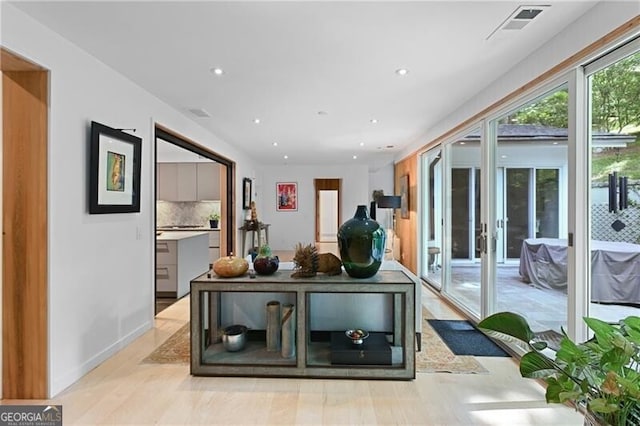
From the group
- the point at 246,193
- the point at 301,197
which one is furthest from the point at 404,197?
the point at 301,197

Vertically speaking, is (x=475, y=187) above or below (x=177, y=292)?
above

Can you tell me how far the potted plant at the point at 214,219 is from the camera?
7.72 meters

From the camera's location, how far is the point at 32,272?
237cm

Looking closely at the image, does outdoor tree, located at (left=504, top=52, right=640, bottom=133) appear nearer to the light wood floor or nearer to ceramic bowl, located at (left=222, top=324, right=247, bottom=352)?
the light wood floor

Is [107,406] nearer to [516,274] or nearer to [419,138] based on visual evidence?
[516,274]

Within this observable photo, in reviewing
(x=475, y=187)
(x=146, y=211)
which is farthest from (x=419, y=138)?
(x=146, y=211)

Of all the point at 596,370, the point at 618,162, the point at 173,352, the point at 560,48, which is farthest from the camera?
the point at 173,352

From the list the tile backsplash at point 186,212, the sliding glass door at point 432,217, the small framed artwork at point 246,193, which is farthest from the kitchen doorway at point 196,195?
the sliding glass door at point 432,217

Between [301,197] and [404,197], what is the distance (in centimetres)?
363

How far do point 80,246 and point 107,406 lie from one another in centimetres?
115

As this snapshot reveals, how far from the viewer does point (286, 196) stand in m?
10.3

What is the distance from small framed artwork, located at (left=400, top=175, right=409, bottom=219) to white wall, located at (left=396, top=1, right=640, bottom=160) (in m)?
3.30

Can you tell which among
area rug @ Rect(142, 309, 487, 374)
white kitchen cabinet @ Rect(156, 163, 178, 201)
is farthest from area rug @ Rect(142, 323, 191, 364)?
white kitchen cabinet @ Rect(156, 163, 178, 201)

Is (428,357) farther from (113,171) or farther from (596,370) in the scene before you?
(113,171)
